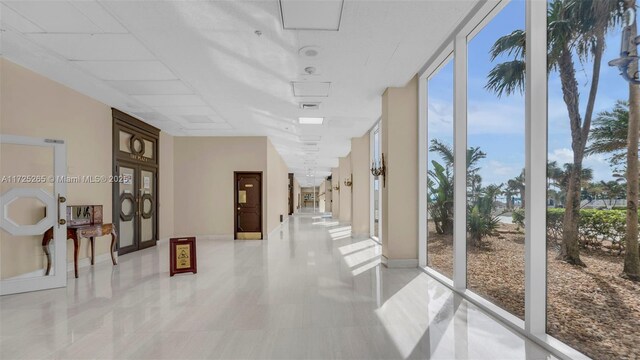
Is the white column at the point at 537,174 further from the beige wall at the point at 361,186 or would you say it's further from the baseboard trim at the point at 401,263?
the beige wall at the point at 361,186

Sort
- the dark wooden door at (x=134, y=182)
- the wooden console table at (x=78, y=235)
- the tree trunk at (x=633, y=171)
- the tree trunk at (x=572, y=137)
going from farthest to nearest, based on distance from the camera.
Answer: the dark wooden door at (x=134, y=182) < the wooden console table at (x=78, y=235) < the tree trunk at (x=572, y=137) < the tree trunk at (x=633, y=171)

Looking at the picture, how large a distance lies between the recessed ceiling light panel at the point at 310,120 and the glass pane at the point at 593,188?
5583 millimetres

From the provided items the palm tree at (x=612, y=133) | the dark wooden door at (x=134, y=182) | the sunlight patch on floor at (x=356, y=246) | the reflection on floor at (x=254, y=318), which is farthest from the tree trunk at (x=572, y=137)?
the dark wooden door at (x=134, y=182)

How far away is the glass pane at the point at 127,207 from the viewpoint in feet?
25.8

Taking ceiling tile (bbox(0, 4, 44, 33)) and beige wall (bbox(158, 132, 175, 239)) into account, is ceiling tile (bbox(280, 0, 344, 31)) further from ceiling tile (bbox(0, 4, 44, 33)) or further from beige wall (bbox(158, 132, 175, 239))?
beige wall (bbox(158, 132, 175, 239))

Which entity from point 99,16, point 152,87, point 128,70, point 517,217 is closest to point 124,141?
point 152,87

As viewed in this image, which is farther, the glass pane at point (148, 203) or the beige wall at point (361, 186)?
the beige wall at point (361, 186)

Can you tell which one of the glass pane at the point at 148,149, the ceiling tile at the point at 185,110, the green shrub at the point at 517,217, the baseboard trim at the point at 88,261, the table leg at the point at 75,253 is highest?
the ceiling tile at the point at 185,110

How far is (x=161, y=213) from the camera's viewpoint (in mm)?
9859

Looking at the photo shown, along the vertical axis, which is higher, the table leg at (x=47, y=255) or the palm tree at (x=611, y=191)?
the palm tree at (x=611, y=191)

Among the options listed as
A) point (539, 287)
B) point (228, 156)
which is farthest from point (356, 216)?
point (539, 287)

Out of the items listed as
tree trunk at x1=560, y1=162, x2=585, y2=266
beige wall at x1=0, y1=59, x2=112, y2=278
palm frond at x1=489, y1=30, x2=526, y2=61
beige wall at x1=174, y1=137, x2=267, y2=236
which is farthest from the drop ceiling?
beige wall at x1=174, y1=137, x2=267, y2=236

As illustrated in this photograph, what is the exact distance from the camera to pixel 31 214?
17.3 ft

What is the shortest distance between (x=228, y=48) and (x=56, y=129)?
370cm
